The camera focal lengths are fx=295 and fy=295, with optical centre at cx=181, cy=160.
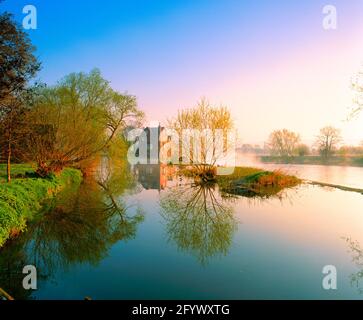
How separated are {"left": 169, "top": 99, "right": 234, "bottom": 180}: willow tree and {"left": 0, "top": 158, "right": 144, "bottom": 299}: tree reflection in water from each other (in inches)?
392

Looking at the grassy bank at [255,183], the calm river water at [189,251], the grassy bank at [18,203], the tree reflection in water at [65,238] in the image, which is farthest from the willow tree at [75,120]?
the grassy bank at [255,183]

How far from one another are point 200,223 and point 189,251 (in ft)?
10.5

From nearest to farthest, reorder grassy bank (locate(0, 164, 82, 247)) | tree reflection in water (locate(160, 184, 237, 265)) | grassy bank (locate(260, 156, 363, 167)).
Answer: tree reflection in water (locate(160, 184, 237, 265)), grassy bank (locate(0, 164, 82, 247)), grassy bank (locate(260, 156, 363, 167))

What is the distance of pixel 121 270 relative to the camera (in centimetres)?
702

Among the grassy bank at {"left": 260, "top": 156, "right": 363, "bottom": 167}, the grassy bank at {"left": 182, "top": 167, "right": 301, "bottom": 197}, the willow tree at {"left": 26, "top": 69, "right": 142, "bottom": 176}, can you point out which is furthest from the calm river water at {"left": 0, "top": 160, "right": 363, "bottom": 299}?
the grassy bank at {"left": 260, "top": 156, "right": 363, "bottom": 167}

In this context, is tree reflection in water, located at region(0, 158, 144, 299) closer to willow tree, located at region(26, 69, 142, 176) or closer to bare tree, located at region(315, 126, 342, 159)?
willow tree, located at region(26, 69, 142, 176)

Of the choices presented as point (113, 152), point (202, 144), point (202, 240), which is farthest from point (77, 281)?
point (113, 152)

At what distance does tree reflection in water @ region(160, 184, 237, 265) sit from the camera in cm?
A: 872

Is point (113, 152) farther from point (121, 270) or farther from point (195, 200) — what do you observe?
point (121, 270)

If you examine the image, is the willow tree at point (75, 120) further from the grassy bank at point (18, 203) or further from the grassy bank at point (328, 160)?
the grassy bank at point (328, 160)

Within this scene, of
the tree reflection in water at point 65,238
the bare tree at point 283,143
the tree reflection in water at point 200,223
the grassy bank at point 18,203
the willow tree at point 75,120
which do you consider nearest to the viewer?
the tree reflection in water at point 65,238

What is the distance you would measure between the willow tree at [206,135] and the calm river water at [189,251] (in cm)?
932

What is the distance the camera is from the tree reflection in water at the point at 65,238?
7.09 meters

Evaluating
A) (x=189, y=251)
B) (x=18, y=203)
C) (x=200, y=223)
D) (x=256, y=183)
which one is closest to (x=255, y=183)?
(x=256, y=183)
